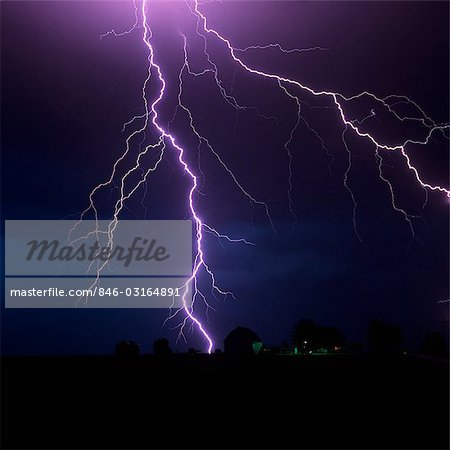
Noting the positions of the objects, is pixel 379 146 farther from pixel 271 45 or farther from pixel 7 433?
pixel 7 433

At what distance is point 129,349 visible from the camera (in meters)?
8.87

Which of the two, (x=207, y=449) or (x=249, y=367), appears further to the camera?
(x=249, y=367)

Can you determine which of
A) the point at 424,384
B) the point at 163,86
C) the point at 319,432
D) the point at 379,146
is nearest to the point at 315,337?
the point at 379,146

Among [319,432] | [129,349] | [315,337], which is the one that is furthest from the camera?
[315,337]

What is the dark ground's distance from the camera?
118 inches

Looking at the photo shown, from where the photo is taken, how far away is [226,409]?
3.61 meters

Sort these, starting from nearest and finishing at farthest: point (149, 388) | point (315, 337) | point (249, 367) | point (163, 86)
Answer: point (149, 388) → point (249, 367) → point (163, 86) → point (315, 337)

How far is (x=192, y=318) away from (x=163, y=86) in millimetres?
4169

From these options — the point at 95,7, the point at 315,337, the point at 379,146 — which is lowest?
the point at 315,337

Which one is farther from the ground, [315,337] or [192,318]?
[192,318]

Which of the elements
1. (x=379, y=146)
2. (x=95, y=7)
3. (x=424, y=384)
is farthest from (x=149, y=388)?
(x=379, y=146)

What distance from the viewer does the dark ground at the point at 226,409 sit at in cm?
299

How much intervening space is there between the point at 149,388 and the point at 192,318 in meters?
4.84

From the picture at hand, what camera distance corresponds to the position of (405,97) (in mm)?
10070
